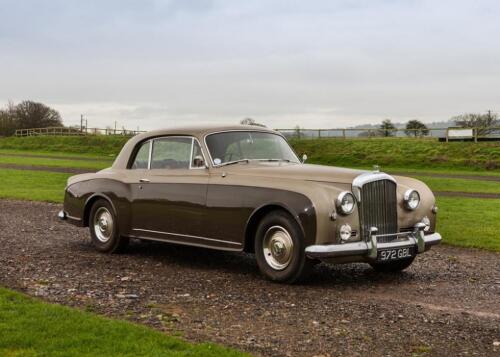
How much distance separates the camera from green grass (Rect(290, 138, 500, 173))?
4150 centimetres

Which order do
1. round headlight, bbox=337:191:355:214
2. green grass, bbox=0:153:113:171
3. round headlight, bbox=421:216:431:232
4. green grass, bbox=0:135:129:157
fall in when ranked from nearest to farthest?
round headlight, bbox=337:191:355:214
round headlight, bbox=421:216:431:232
green grass, bbox=0:153:113:171
green grass, bbox=0:135:129:157

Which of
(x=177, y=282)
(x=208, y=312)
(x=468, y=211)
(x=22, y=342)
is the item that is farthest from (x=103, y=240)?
(x=468, y=211)

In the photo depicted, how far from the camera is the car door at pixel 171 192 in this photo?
824 cm

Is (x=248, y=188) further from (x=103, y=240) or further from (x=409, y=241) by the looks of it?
(x=103, y=240)

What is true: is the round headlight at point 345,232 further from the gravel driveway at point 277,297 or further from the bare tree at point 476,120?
the bare tree at point 476,120

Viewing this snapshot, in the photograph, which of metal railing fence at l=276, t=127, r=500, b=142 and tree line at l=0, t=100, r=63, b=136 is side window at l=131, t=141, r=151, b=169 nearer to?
metal railing fence at l=276, t=127, r=500, b=142

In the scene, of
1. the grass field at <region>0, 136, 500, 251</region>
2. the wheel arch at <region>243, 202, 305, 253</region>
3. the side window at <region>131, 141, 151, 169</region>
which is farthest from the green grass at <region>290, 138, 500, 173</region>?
the wheel arch at <region>243, 202, 305, 253</region>

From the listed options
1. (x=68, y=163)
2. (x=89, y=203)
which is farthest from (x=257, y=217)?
(x=68, y=163)

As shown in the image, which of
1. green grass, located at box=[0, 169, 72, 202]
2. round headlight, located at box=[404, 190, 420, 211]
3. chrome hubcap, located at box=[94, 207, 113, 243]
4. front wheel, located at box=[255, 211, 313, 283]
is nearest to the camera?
front wheel, located at box=[255, 211, 313, 283]

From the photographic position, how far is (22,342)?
4.94 meters

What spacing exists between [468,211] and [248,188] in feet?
32.1

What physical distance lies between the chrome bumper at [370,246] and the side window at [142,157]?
343 cm

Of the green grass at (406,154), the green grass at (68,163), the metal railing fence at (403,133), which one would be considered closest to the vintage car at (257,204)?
the green grass at (68,163)

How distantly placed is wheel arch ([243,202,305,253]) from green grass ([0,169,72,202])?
1148cm
